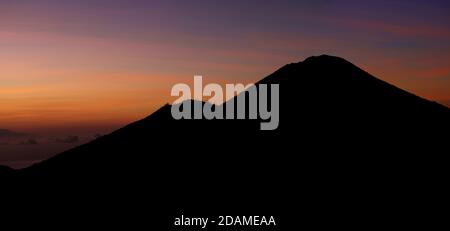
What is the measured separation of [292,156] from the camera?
40.6 metres

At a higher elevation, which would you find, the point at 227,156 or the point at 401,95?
the point at 401,95

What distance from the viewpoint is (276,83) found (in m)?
51.9

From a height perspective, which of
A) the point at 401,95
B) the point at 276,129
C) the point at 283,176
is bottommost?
the point at 283,176

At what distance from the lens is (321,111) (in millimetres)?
47812

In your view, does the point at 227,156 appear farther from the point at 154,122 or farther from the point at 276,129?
the point at 154,122

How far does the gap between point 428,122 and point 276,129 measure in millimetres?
13319

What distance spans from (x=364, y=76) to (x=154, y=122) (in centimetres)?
2206

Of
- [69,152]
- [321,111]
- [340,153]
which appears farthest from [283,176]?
[69,152]

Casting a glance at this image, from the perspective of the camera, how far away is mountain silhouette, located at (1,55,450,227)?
1383 inches

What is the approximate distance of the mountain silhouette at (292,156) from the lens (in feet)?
115
